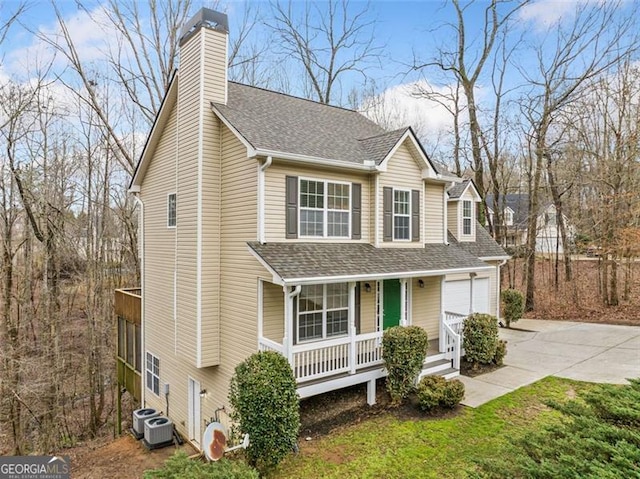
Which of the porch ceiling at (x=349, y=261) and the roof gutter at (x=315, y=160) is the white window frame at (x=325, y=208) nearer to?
the porch ceiling at (x=349, y=261)

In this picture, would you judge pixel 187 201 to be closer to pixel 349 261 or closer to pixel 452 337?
pixel 349 261

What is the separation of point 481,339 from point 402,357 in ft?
11.9

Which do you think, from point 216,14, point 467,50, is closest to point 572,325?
point 467,50

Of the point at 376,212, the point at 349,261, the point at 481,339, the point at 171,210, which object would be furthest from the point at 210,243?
the point at 481,339

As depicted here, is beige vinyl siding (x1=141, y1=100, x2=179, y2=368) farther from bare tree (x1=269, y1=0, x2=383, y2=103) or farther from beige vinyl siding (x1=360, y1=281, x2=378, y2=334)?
bare tree (x1=269, y1=0, x2=383, y2=103)

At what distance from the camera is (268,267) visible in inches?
333

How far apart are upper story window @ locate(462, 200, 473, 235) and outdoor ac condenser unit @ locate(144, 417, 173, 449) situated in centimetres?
1270

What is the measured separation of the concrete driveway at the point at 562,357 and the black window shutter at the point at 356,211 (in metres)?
5.07

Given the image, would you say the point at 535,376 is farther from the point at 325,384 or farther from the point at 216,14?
the point at 216,14

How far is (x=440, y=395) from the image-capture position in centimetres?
922

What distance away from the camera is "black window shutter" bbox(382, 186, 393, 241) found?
11.3 m

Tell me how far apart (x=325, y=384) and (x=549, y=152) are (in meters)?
19.3

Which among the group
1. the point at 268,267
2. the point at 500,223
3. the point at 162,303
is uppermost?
the point at 500,223

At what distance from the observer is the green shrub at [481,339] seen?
11.8 meters
